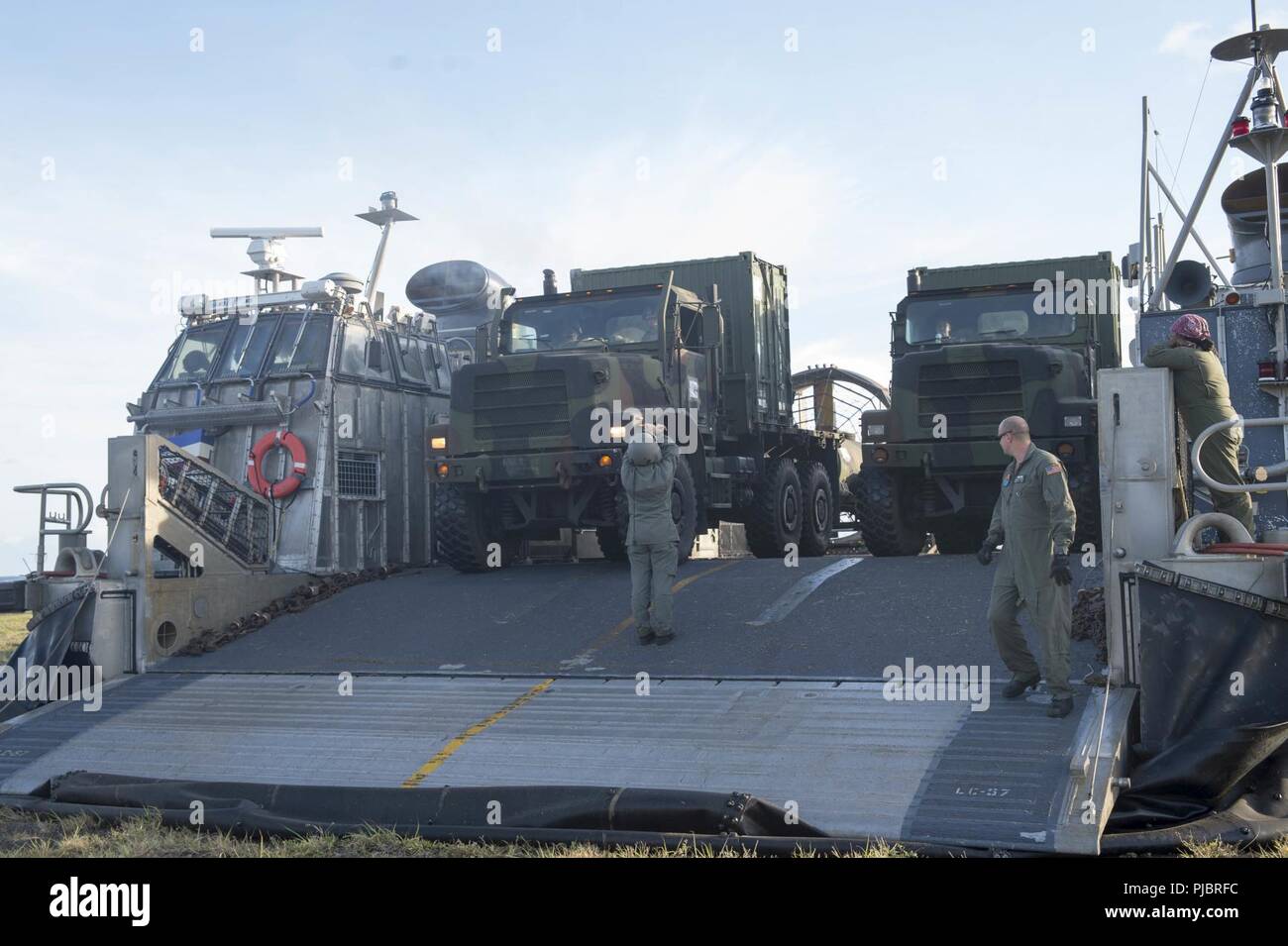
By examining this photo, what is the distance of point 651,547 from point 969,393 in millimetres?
4851

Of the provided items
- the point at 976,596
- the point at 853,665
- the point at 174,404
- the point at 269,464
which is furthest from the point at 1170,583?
the point at 174,404

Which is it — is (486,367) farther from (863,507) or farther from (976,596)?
(976,596)

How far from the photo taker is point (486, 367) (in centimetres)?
1298

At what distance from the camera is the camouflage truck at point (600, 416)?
41.3 feet

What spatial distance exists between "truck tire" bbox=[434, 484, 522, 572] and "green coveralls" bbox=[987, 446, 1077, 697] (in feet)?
20.3

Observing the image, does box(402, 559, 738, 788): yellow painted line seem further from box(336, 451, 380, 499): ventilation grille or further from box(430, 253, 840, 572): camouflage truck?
box(336, 451, 380, 499): ventilation grille

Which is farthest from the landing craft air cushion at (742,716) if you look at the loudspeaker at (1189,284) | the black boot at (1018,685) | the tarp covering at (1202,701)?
the loudspeaker at (1189,284)

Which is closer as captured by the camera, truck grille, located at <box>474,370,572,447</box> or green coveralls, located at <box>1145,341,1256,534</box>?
green coveralls, located at <box>1145,341,1256,534</box>

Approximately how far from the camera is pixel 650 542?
9.96 m

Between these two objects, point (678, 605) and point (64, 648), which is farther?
point (678, 605)

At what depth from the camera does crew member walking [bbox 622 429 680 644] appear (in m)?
9.91

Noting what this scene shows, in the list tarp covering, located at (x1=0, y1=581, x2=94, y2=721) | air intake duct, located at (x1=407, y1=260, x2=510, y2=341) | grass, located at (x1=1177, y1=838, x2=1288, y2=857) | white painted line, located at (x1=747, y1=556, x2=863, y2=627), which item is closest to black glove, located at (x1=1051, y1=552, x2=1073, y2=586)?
grass, located at (x1=1177, y1=838, x2=1288, y2=857)
